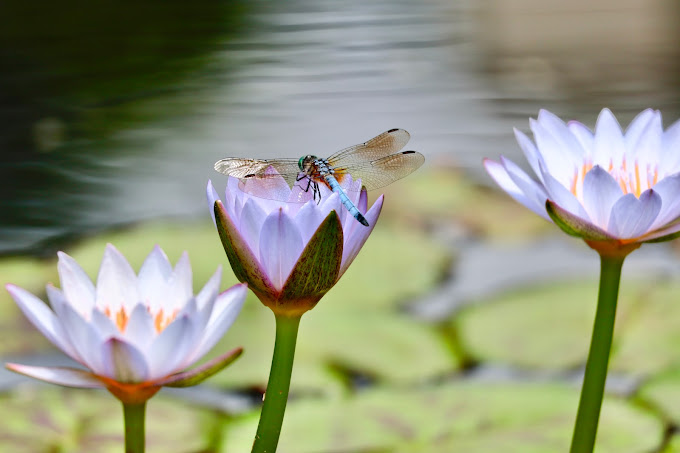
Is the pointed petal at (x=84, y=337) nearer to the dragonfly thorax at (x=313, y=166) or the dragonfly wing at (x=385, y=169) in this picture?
the dragonfly thorax at (x=313, y=166)

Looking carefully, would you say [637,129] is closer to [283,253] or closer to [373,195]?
[283,253]

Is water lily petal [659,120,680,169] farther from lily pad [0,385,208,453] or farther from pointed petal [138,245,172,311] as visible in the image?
lily pad [0,385,208,453]

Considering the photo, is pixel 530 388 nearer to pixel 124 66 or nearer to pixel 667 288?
pixel 667 288

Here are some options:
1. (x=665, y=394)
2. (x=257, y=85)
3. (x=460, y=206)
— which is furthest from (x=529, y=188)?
(x=257, y=85)

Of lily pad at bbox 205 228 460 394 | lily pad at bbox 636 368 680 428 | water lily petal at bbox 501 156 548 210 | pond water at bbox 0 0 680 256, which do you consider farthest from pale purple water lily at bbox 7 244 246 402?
pond water at bbox 0 0 680 256

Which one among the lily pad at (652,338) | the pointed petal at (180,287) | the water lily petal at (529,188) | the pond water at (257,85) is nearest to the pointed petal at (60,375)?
the pointed petal at (180,287)
